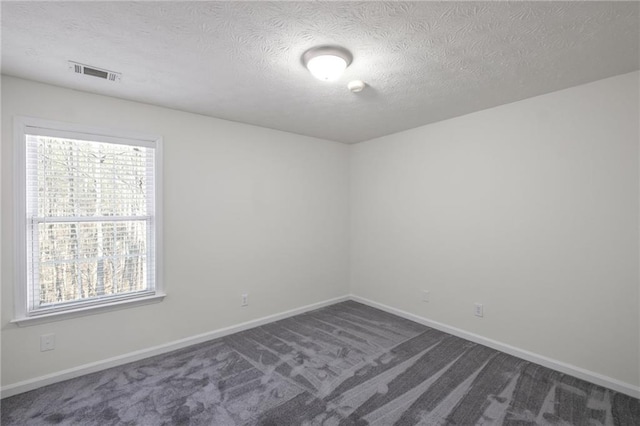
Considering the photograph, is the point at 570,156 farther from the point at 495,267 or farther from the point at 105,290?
the point at 105,290

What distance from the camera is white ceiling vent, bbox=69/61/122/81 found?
2.15 meters

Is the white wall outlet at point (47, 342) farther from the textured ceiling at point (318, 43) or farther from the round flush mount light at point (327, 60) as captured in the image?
the round flush mount light at point (327, 60)

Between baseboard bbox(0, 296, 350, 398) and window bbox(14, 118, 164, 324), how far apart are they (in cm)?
49

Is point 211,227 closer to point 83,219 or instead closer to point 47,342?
point 83,219

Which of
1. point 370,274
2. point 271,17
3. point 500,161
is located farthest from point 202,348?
point 500,161

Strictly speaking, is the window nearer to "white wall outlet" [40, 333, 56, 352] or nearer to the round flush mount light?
"white wall outlet" [40, 333, 56, 352]

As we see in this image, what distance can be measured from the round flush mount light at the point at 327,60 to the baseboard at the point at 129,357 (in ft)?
9.32

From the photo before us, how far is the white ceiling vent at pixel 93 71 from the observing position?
2150mm

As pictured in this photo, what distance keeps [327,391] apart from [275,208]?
2181 millimetres

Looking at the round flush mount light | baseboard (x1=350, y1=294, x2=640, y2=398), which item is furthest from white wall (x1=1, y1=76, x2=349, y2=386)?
the round flush mount light

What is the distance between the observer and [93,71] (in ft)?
7.34

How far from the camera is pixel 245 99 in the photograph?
9.19ft

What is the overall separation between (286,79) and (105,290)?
2444mm

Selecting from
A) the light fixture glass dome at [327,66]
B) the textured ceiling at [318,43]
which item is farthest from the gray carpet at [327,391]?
the textured ceiling at [318,43]
